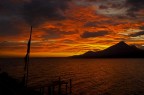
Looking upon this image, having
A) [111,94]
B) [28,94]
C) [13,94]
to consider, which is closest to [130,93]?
[111,94]

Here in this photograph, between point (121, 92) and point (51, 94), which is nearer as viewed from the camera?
point (51, 94)

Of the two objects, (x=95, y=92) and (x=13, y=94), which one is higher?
(x=13, y=94)

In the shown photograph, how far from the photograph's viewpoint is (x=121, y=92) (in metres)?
46.6

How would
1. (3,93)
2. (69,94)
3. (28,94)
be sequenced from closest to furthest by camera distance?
1. (3,93)
2. (28,94)
3. (69,94)

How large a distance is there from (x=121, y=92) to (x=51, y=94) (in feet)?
60.1

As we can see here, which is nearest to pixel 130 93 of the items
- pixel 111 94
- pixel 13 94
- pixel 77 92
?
pixel 111 94

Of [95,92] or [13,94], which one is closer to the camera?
[13,94]

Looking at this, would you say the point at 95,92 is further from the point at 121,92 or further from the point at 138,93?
the point at 138,93

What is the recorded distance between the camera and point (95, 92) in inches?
1815

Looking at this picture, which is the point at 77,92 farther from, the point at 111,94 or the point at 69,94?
the point at 111,94

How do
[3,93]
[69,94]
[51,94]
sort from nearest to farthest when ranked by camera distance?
[3,93], [51,94], [69,94]

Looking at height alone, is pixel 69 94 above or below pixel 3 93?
below

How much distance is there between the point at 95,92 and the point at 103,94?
249 centimetres

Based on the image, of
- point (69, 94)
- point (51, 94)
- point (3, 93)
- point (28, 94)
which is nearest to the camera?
point (3, 93)
